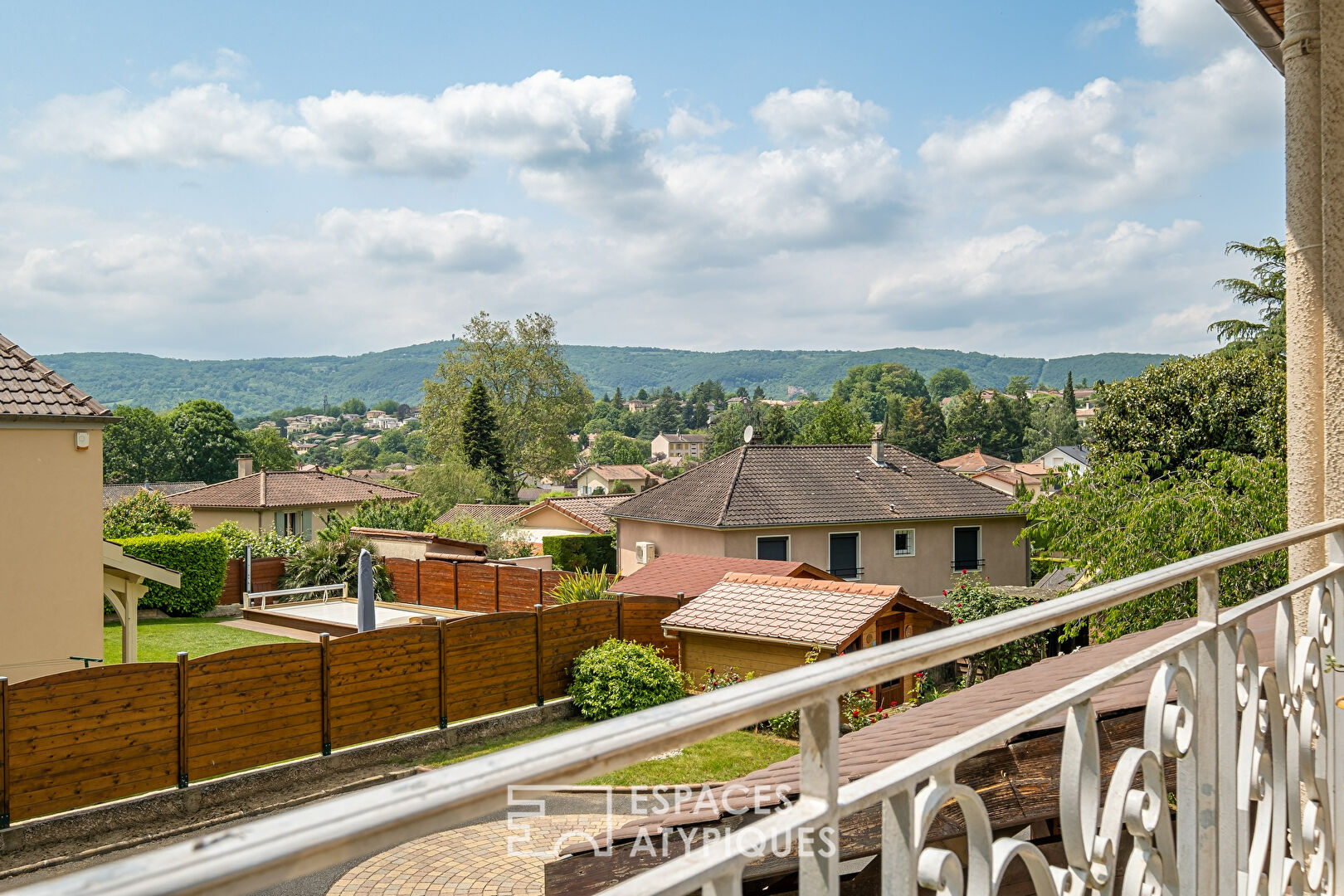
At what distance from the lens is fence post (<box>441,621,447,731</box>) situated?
1358cm

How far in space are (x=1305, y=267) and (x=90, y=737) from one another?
11968mm

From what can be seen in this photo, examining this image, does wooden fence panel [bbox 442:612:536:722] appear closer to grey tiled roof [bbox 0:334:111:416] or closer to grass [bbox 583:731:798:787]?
grass [bbox 583:731:798:787]

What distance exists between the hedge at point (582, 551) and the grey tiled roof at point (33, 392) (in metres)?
24.9

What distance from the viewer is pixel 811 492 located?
29.0 m

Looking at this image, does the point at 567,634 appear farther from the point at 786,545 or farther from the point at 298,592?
the point at 786,545

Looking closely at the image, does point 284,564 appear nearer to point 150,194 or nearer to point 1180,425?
point 1180,425

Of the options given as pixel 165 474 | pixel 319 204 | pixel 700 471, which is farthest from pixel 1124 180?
pixel 319 204

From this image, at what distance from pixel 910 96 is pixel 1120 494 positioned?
20509 mm

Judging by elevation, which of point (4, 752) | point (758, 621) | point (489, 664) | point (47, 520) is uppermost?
point (47, 520)

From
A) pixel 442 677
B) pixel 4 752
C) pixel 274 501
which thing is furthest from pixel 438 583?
pixel 274 501

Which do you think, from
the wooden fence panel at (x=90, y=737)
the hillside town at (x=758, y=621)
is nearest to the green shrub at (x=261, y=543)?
the hillside town at (x=758, y=621)

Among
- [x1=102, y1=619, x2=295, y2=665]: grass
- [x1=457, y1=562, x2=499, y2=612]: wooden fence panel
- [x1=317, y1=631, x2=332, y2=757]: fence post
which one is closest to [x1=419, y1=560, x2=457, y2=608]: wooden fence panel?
[x1=457, y1=562, x2=499, y2=612]: wooden fence panel

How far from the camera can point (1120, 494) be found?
13.6 meters

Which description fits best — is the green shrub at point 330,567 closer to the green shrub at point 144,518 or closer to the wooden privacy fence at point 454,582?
the wooden privacy fence at point 454,582
